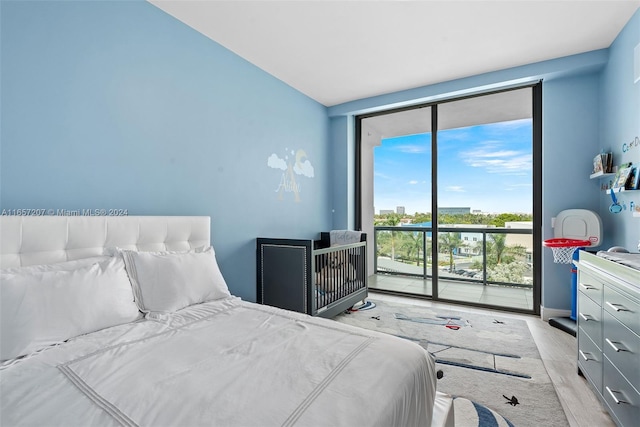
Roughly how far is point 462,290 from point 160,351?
405 centimetres

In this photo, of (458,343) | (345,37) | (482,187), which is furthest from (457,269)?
(345,37)

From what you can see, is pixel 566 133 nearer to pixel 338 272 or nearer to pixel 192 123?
pixel 338 272

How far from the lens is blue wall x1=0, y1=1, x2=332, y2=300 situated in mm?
1626

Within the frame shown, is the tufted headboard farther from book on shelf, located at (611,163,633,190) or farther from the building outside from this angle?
the building outside

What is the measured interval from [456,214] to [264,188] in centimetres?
277

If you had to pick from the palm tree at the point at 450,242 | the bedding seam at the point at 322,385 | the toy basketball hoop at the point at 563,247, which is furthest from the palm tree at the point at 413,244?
the bedding seam at the point at 322,385

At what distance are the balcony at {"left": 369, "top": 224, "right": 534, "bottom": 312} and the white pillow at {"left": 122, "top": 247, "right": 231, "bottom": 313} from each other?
9.79 ft

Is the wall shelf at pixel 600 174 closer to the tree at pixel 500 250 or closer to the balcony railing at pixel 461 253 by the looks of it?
the balcony railing at pixel 461 253

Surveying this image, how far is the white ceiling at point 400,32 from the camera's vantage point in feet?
7.43

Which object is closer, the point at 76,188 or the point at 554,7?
the point at 76,188

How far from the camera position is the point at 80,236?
1.69 metres

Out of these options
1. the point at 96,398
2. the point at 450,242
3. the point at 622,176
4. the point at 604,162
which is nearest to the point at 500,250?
the point at 450,242

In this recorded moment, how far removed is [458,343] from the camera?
8.44ft

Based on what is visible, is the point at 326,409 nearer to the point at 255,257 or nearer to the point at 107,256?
the point at 107,256
